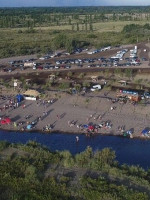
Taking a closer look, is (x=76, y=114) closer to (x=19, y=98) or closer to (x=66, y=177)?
(x=19, y=98)

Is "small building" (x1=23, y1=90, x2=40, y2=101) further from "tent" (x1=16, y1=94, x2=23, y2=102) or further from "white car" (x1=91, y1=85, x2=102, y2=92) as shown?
"white car" (x1=91, y1=85, x2=102, y2=92)

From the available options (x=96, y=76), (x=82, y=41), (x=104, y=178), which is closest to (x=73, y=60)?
(x=96, y=76)

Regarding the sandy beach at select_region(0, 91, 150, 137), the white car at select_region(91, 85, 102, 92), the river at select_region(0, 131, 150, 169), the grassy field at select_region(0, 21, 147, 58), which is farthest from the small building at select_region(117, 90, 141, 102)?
the grassy field at select_region(0, 21, 147, 58)

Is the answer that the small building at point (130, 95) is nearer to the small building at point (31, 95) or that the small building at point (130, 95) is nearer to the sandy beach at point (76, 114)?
the sandy beach at point (76, 114)

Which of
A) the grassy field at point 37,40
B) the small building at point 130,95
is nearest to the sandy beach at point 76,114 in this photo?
the small building at point 130,95

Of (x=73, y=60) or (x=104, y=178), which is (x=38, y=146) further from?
(x=73, y=60)
